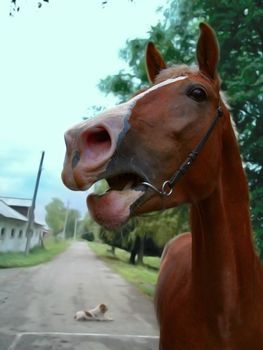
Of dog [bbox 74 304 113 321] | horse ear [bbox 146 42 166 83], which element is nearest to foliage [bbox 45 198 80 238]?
dog [bbox 74 304 113 321]

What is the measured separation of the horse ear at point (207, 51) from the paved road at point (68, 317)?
4.88 meters

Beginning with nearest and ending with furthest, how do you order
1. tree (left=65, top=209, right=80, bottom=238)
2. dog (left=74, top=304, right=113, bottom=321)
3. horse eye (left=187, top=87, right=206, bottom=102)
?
1. horse eye (left=187, top=87, right=206, bottom=102)
2. dog (left=74, top=304, right=113, bottom=321)
3. tree (left=65, top=209, right=80, bottom=238)

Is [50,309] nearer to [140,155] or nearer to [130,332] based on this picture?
[130,332]

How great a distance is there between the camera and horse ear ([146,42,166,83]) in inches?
91.5

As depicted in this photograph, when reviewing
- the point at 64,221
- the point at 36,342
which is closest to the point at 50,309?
the point at 36,342

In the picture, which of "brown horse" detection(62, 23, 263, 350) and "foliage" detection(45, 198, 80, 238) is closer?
"brown horse" detection(62, 23, 263, 350)

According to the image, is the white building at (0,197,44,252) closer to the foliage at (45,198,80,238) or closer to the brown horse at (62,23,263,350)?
the brown horse at (62,23,263,350)

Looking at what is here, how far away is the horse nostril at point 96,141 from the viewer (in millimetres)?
1552

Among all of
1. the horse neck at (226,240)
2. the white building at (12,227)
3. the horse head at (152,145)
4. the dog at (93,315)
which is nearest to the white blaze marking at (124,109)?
the horse head at (152,145)

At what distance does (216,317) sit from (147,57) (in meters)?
1.43

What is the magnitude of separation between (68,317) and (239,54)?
6115 mm

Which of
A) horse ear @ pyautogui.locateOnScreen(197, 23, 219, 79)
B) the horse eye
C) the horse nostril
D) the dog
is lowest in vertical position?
the dog

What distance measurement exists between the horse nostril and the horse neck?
762 millimetres

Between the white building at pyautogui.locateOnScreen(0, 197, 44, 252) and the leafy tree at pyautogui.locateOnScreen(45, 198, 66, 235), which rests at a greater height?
the leafy tree at pyautogui.locateOnScreen(45, 198, 66, 235)
